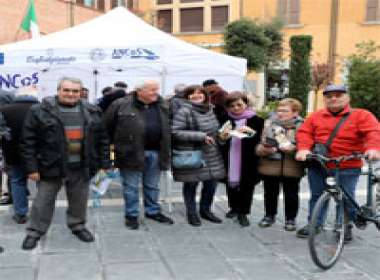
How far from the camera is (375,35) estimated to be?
32.8 metres

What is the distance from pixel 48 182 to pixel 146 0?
36379 millimetres

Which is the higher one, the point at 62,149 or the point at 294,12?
the point at 294,12

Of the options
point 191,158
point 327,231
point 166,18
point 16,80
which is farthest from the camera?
point 166,18

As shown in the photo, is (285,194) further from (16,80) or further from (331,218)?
(16,80)

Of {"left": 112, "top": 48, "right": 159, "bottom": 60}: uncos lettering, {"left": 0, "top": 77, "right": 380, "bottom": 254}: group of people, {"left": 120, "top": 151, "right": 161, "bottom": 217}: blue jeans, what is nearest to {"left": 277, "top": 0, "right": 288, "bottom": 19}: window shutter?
{"left": 112, "top": 48, "right": 159, "bottom": 60}: uncos lettering

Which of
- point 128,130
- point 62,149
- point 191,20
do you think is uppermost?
point 191,20

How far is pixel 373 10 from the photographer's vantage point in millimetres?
32906

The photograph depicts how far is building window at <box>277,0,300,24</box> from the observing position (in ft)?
113

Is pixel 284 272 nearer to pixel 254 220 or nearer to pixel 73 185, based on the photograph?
pixel 254 220

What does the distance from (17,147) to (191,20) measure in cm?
3403

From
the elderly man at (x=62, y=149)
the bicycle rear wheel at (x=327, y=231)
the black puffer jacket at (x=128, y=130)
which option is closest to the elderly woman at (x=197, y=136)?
the black puffer jacket at (x=128, y=130)

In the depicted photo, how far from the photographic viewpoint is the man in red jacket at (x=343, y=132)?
4699 millimetres

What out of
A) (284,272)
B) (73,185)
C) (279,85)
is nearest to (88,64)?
(73,185)

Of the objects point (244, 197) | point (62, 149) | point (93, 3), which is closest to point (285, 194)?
point (244, 197)
